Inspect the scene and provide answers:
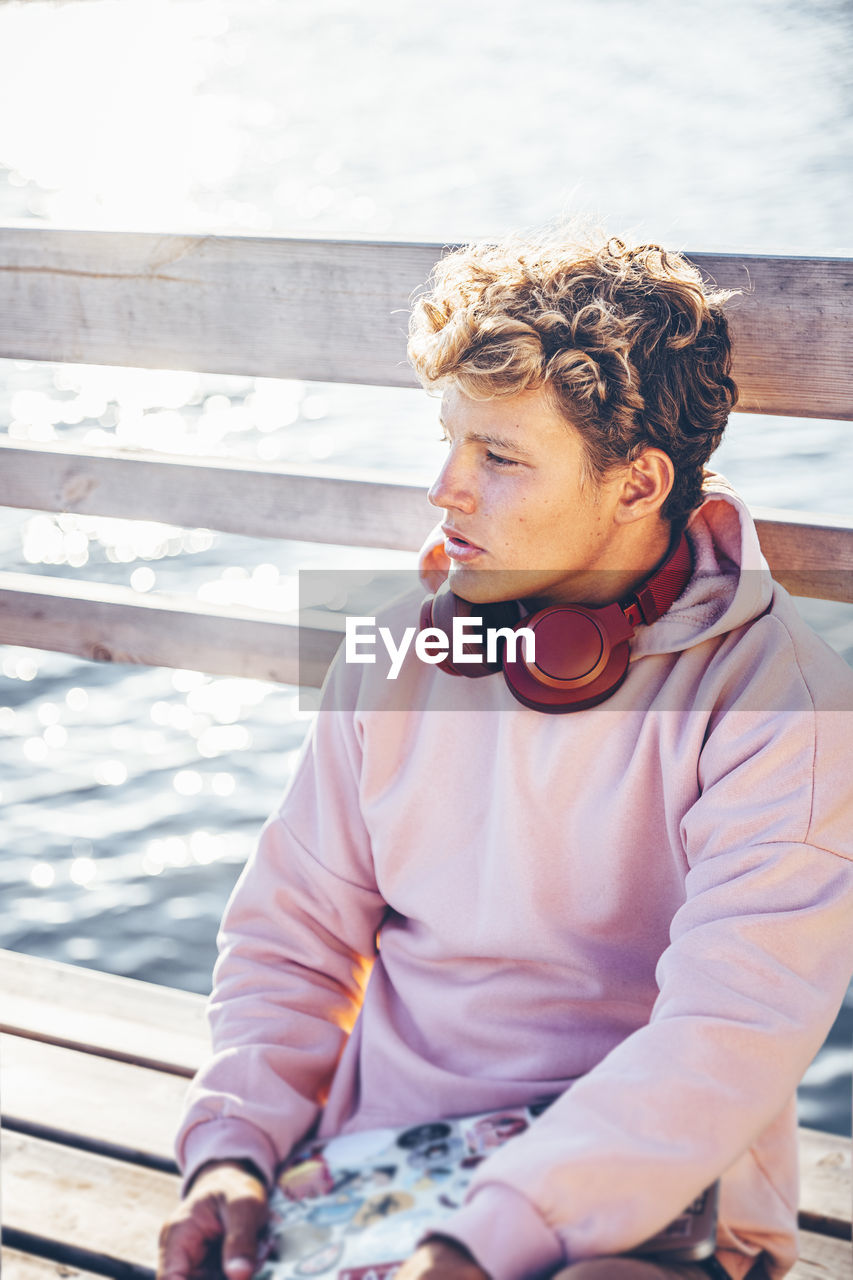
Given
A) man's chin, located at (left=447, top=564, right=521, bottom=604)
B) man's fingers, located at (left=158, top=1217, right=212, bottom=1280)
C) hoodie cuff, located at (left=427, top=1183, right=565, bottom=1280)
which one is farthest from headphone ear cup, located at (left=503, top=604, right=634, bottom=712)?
man's fingers, located at (left=158, top=1217, right=212, bottom=1280)

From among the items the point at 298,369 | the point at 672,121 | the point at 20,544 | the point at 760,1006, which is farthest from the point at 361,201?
the point at 760,1006

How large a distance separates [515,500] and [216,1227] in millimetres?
882

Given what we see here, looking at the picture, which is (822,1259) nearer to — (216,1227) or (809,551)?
(216,1227)

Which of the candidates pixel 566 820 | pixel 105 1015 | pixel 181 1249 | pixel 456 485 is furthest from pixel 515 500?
pixel 105 1015

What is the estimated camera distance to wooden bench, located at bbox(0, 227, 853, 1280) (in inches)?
67.6

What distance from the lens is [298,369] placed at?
6.99 ft

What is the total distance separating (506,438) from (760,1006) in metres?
0.70

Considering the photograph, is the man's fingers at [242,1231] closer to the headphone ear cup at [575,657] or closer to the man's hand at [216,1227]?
the man's hand at [216,1227]

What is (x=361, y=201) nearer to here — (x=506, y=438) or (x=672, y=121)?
(x=672, y=121)

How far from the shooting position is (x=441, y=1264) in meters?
1.12

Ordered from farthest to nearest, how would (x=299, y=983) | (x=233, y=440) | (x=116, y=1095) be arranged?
(x=233, y=440) < (x=116, y=1095) < (x=299, y=983)

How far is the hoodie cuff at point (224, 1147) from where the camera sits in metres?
1.41

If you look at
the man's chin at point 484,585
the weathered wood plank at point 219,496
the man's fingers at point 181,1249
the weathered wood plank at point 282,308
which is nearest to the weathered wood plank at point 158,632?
the weathered wood plank at point 219,496

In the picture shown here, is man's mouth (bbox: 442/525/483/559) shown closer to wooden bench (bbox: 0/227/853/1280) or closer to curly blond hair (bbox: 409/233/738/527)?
curly blond hair (bbox: 409/233/738/527)
